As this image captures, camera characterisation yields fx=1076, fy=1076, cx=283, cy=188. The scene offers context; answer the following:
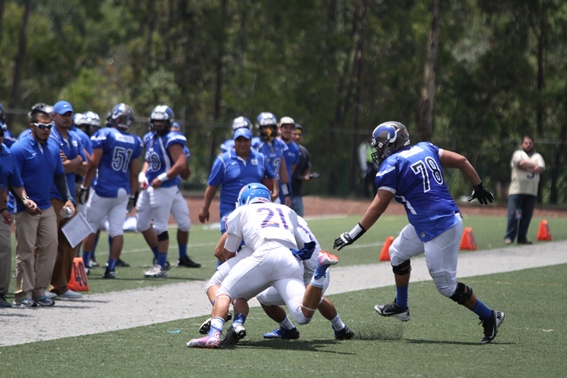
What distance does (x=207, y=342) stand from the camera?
337 inches

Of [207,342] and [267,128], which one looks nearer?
[207,342]

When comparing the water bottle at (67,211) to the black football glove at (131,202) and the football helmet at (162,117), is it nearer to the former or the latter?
the black football glove at (131,202)

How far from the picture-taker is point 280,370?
771 cm

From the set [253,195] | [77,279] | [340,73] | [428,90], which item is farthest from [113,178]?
[340,73]

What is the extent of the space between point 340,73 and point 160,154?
33516 mm

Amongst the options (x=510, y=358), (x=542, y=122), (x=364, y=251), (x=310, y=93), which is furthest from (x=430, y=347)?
(x=310, y=93)

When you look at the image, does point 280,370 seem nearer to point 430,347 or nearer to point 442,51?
point 430,347

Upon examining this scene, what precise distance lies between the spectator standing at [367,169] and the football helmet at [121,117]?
70.1 feet

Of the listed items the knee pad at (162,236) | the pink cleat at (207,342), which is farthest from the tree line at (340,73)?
the pink cleat at (207,342)

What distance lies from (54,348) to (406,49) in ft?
129

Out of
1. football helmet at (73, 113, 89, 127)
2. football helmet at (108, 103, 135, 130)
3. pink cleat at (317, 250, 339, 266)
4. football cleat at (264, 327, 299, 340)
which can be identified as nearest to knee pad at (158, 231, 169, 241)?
football helmet at (108, 103, 135, 130)

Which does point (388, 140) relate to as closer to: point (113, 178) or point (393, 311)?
point (393, 311)

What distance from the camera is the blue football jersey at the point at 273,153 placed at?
15.9 meters

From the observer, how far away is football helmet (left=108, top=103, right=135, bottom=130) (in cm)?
1452
